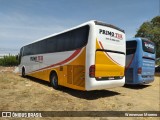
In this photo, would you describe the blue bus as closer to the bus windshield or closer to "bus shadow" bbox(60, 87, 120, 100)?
the bus windshield

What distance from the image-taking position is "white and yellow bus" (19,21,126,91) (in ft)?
33.0

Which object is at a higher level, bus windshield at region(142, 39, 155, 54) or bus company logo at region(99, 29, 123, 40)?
bus company logo at region(99, 29, 123, 40)

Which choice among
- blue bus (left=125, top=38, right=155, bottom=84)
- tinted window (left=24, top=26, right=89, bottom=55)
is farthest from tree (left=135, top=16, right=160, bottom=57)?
tinted window (left=24, top=26, right=89, bottom=55)

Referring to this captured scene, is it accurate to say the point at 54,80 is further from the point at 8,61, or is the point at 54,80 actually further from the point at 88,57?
the point at 8,61

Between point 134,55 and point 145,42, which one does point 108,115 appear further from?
point 145,42

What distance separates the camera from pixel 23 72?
21.2m

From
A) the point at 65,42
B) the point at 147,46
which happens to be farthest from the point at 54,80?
the point at 147,46

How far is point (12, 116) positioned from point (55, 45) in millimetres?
6694

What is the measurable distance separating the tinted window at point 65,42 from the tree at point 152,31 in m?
19.5

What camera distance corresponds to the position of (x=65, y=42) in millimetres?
12188

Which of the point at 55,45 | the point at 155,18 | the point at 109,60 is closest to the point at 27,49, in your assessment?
the point at 55,45

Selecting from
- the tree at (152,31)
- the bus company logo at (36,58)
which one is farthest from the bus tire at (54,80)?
the tree at (152,31)

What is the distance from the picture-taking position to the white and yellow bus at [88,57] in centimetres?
1006

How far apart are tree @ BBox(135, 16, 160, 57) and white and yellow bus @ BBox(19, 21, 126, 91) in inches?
815
